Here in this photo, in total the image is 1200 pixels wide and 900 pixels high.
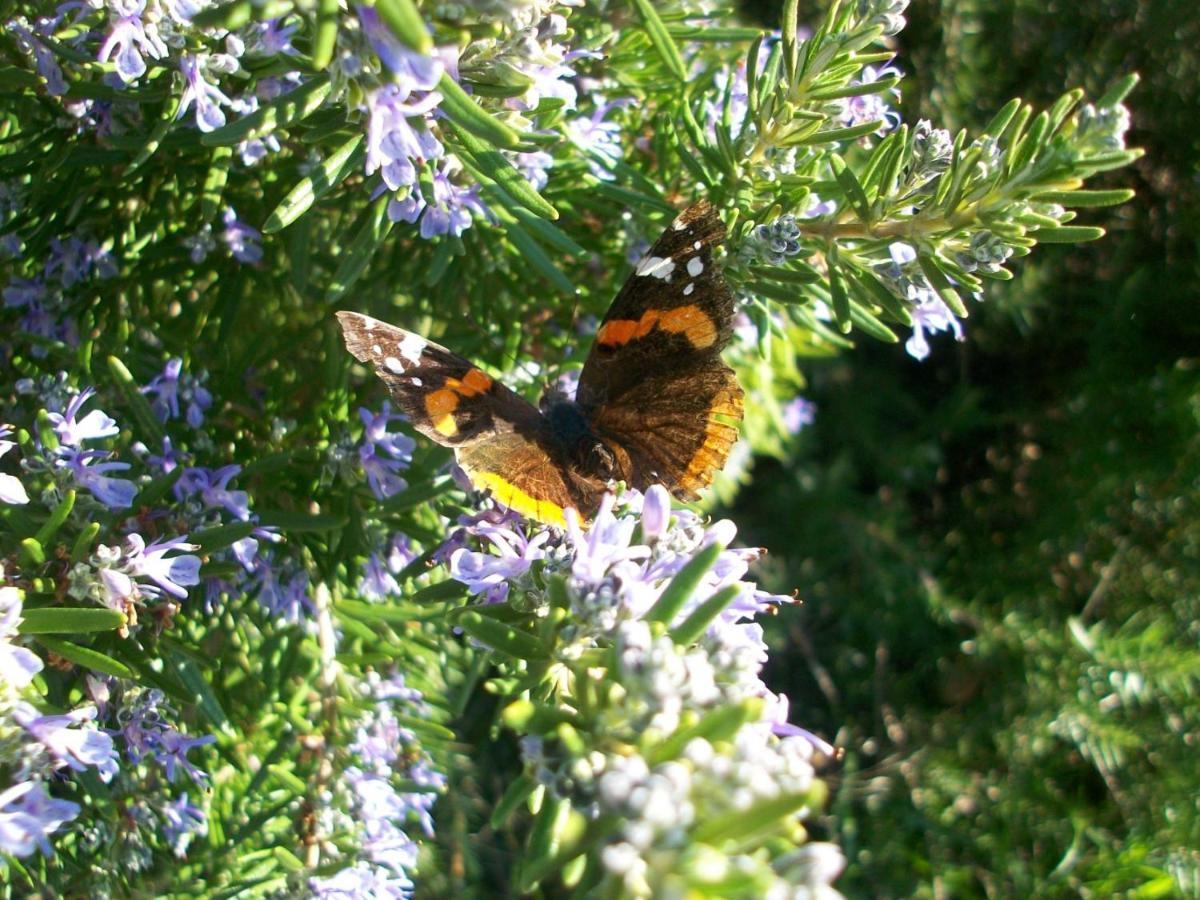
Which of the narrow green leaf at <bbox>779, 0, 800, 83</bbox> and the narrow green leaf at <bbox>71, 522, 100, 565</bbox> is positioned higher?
the narrow green leaf at <bbox>779, 0, 800, 83</bbox>

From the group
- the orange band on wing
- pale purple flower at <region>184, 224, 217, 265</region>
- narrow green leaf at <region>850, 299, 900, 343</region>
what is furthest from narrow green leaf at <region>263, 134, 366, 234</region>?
narrow green leaf at <region>850, 299, 900, 343</region>

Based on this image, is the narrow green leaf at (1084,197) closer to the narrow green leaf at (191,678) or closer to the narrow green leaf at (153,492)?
the narrow green leaf at (153,492)

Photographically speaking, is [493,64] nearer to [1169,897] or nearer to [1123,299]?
[1123,299]

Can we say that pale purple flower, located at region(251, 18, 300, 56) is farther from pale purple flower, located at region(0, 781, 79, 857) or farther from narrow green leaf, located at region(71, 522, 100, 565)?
pale purple flower, located at region(0, 781, 79, 857)

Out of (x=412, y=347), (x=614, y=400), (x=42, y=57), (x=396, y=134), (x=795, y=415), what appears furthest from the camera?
(x=795, y=415)

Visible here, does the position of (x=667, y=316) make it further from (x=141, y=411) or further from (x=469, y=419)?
(x=141, y=411)

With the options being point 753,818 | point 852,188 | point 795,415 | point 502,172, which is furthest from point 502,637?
point 795,415
